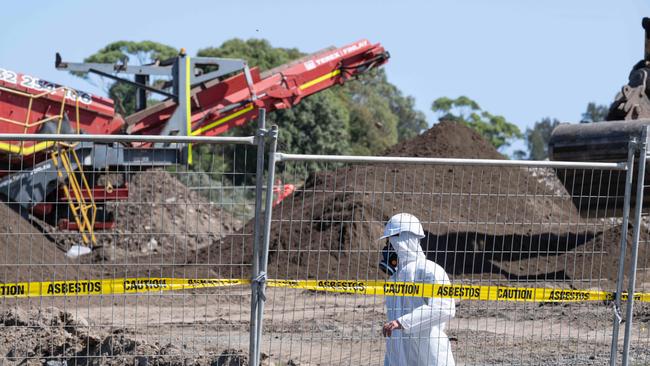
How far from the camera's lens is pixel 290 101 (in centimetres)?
1903

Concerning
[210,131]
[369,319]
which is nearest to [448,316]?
[369,319]

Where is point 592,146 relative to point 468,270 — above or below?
above

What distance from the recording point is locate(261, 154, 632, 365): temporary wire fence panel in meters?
6.71

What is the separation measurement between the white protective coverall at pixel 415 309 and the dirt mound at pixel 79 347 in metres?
1.52

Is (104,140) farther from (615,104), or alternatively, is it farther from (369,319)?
(615,104)

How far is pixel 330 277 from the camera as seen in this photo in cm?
1412

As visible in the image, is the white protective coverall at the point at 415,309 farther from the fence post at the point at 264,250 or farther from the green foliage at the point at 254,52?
the green foliage at the point at 254,52

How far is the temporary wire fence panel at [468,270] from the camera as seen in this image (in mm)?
6711

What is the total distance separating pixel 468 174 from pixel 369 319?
6.02 metres

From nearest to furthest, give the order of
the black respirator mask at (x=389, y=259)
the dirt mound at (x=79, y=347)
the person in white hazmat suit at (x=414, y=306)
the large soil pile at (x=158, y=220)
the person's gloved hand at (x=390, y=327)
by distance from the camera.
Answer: the person's gloved hand at (x=390, y=327) < the person in white hazmat suit at (x=414, y=306) < the black respirator mask at (x=389, y=259) < the dirt mound at (x=79, y=347) < the large soil pile at (x=158, y=220)

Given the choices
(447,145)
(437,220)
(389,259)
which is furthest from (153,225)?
(389,259)

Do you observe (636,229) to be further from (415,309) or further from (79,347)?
(79,347)

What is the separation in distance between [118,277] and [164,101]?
15.6ft

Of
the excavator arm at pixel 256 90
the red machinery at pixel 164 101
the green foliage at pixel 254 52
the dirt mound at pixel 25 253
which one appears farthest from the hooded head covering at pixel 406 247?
the green foliage at pixel 254 52
